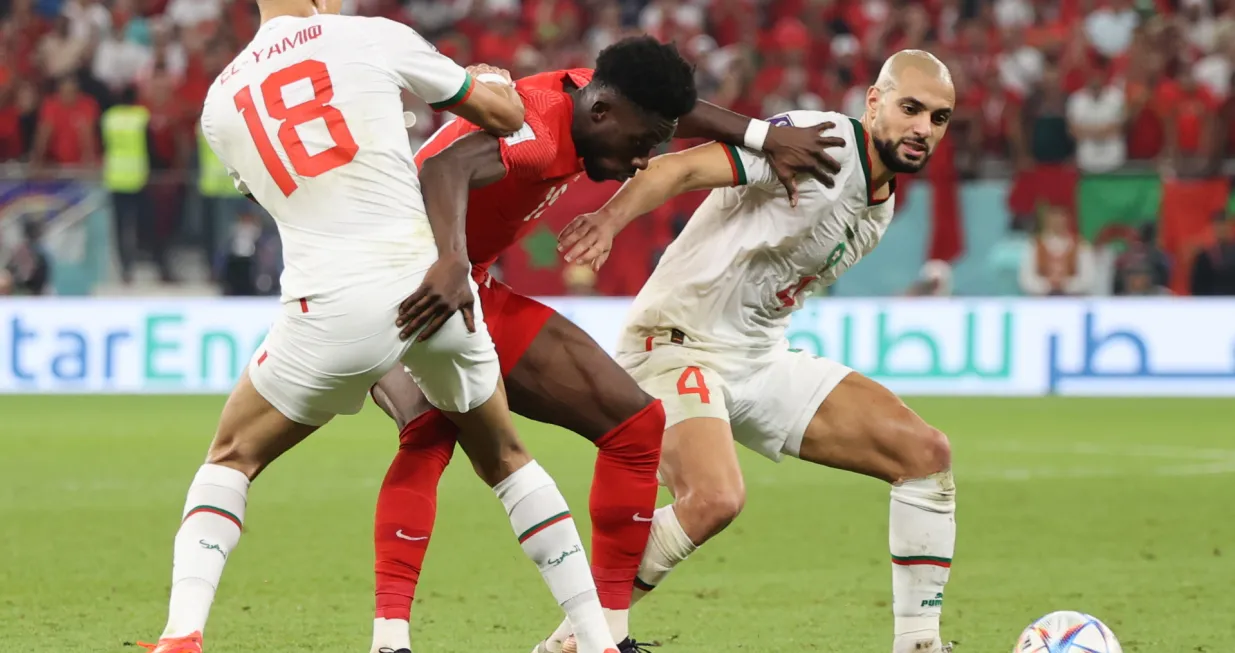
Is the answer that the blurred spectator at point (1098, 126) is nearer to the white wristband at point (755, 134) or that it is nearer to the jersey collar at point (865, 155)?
the jersey collar at point (865, 155)

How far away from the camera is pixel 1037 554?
7316mm

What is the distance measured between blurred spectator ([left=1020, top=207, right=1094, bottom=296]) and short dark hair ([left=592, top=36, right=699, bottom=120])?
→ 422 inches

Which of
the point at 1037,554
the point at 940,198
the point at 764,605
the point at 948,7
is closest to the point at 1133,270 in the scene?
the point at 940,198

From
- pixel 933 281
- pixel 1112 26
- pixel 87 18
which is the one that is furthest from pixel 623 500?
pixel 87 18

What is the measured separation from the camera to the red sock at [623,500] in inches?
192

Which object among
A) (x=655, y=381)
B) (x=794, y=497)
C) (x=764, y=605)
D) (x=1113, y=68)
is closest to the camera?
(x=655, y=381)

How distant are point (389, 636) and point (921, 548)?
5.24ft

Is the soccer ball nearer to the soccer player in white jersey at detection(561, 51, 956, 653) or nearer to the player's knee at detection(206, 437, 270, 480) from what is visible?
the soccer player in white jersey at detection(561, 51, 956, 653)

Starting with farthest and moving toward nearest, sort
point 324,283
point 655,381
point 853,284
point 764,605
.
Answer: point 853,284 → point 764,605 → point 655,381 → point 324,283

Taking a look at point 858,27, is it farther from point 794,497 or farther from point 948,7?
point 794,497

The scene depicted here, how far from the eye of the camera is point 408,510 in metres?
4.90

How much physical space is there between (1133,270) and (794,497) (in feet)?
21.8

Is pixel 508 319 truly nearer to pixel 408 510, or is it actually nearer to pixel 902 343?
pixel 408 510

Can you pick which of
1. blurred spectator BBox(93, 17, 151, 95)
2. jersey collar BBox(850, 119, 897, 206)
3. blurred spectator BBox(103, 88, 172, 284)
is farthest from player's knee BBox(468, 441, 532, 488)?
blurred spectator BBox(93, 17, 151, 95)
